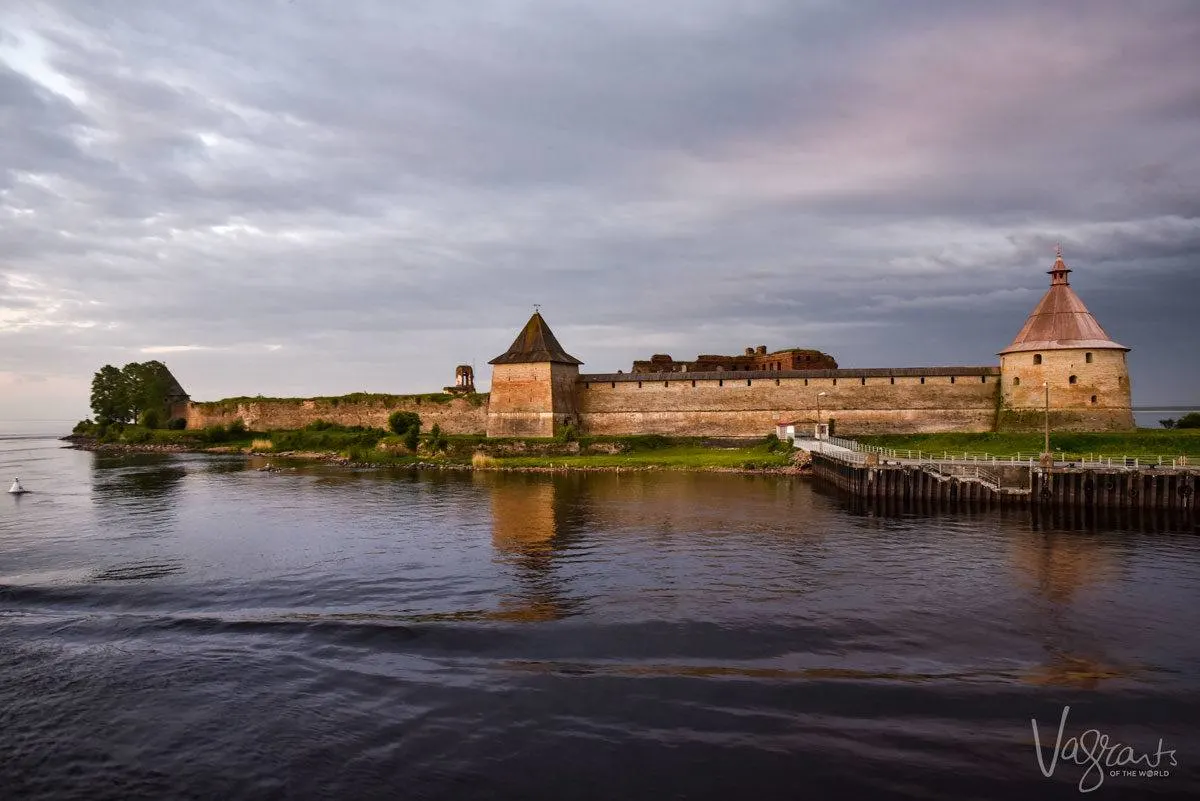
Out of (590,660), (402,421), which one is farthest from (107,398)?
(590,660)

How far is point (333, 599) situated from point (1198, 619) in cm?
1411

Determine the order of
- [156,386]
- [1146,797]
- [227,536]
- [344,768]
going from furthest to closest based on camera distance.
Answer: [156,386]
[227,536]
[344,768]
[1146,797]

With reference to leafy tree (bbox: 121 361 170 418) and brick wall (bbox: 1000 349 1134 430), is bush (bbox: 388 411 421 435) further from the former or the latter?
brick wall (bbox: 1000 349 1134 430)

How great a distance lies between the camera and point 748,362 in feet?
172

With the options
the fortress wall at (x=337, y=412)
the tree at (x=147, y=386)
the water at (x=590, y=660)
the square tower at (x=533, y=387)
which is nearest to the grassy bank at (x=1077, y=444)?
the water at (x=590, y=660)

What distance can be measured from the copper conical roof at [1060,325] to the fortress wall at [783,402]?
11.3ft

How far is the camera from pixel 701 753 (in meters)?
7.95

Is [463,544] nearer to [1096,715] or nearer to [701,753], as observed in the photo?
[701,753]

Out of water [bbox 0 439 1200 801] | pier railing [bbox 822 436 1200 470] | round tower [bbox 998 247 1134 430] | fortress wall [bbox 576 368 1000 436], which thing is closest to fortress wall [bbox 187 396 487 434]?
fortress wall [bbox 576 368 1000 436]

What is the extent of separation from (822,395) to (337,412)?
31556mm


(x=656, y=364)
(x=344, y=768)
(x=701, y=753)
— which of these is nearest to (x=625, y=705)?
(x=701, y=753)

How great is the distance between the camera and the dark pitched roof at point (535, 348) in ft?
135

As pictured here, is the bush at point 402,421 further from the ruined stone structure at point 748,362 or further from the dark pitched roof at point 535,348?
the ruined stone structure at point 748,362

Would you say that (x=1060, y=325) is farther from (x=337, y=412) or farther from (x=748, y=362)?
(x=337, y=412)
